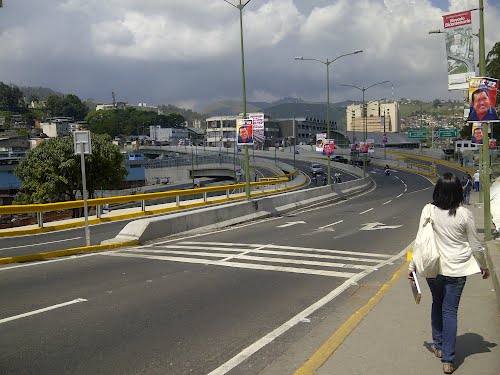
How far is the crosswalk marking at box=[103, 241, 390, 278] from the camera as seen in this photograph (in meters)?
11.8

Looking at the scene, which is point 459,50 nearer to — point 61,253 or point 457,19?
point 457,19

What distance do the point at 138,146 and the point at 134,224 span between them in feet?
506

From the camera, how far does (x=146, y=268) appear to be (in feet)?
38.3

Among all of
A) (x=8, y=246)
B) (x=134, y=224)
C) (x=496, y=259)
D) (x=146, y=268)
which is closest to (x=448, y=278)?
(x=496, y=259)

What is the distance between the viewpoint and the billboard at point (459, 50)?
16.3 metres

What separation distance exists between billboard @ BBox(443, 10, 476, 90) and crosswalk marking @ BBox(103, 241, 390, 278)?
658cm

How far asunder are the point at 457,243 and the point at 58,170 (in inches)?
1705

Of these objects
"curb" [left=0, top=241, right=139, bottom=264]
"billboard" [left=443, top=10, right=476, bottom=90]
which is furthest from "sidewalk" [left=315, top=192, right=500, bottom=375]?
"billboard" [left=443, top=10, right=476, bottom=90]

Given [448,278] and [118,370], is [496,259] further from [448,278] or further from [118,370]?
[118,370]

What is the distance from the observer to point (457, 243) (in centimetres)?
520

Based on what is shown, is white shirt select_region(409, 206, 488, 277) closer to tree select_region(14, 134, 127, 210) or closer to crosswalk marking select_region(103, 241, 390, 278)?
crosswalk marking select_region(103, 241, 390, 278)

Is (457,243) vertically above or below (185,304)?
above

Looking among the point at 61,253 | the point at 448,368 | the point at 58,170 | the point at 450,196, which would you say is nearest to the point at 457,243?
the point at 450,196

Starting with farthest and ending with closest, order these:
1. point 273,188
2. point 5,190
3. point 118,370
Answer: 1. point 5,190
2. point 273,188
3. point 118,370
